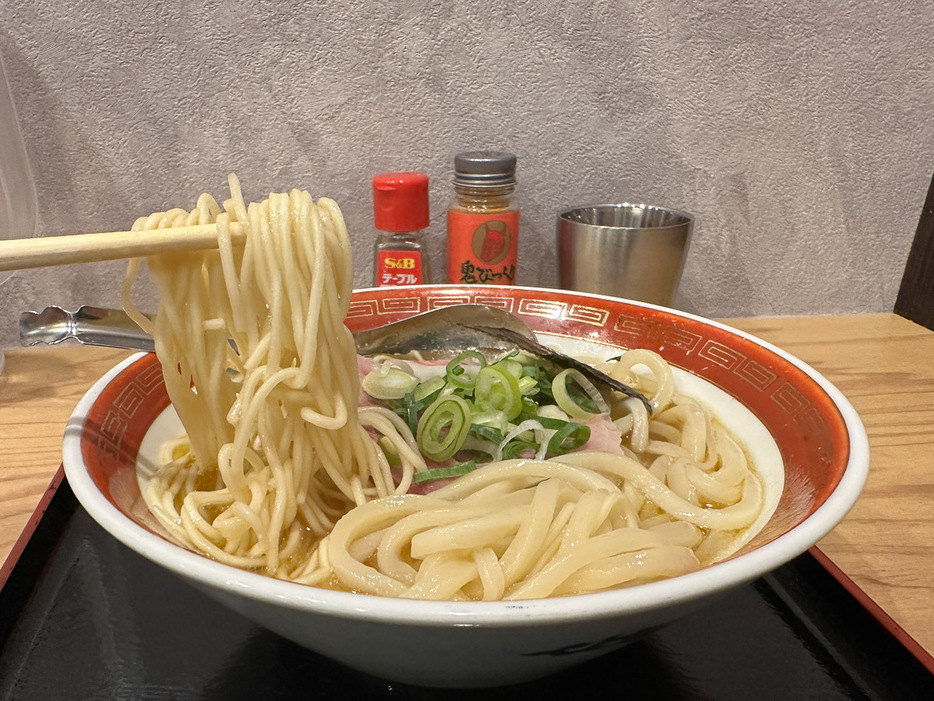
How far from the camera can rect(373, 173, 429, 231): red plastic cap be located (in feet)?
5.35

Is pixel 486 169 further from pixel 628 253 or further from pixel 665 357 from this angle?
pixel 665 357

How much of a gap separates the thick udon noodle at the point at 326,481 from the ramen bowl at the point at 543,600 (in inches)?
2.9

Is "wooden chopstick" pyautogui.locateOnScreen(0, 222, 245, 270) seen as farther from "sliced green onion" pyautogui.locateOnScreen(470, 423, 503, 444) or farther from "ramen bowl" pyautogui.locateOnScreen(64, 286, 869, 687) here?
"sliced green onion" pyautogui.locateOnScreen(470, 423, 503, 444)

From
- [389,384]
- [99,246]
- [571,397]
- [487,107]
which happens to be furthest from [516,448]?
[487,107]

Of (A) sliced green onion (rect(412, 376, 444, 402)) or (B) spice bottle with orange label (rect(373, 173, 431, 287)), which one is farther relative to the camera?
(B) spice bottle with orange label (rect(373, 173, 431, 287))

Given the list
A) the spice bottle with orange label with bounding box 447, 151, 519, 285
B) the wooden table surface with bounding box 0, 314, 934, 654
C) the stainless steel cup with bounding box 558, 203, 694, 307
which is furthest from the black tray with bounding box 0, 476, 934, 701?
the spice bottle with orange label with bounding box 447, 151, 519, 285

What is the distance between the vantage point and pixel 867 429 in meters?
1.46

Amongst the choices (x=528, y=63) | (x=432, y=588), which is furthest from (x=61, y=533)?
(x=528, y=63)

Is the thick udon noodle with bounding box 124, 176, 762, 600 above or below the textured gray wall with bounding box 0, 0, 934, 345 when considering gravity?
below

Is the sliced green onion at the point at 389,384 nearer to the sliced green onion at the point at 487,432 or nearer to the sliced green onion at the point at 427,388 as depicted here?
the sliced green onion at the point at 427,388

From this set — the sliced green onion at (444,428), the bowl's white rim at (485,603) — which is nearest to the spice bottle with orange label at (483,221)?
the sliced green onion at (444,428)

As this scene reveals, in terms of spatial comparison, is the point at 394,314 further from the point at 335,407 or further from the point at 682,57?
the point at 682,57

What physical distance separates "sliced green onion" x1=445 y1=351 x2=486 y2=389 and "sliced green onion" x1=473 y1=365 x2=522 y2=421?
23mm

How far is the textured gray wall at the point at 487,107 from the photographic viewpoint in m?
1.65
